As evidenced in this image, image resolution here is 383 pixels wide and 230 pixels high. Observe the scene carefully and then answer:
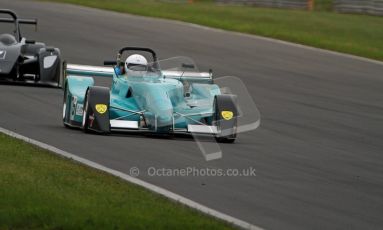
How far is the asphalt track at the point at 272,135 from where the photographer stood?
9953 mm

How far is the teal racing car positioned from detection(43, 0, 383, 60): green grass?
15441mm

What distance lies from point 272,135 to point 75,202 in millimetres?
6920

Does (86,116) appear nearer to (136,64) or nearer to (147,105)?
(147,105)

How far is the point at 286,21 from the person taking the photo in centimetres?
3772

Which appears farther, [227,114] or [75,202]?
[227,114]

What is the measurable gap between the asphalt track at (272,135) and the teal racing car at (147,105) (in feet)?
0.69

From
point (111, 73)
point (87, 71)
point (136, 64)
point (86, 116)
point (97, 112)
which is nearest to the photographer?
point (97, 112)

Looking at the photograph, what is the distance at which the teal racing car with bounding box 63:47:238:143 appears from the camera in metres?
13.8

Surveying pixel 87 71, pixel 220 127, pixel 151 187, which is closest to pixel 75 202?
pixel 151 187

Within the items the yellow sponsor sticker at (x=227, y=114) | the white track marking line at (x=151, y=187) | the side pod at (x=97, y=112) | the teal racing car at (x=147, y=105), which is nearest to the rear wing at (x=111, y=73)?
the teal racing car at (x=147, y=105)

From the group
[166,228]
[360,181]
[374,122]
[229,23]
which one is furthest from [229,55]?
[166,228]

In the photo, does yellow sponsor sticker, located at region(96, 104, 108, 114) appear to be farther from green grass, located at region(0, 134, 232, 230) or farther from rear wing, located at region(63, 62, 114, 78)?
green grass, located at region(0, 134, 232, 230)

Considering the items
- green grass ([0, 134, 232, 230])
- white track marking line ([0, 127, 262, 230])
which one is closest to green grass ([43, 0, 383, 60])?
white track marking line ([0, 127, 262, 230])

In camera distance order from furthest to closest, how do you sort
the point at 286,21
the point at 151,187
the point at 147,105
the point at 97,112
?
the point at 286,21 → the point at 147,105 → the point at 97,112 → the point at 151,187
